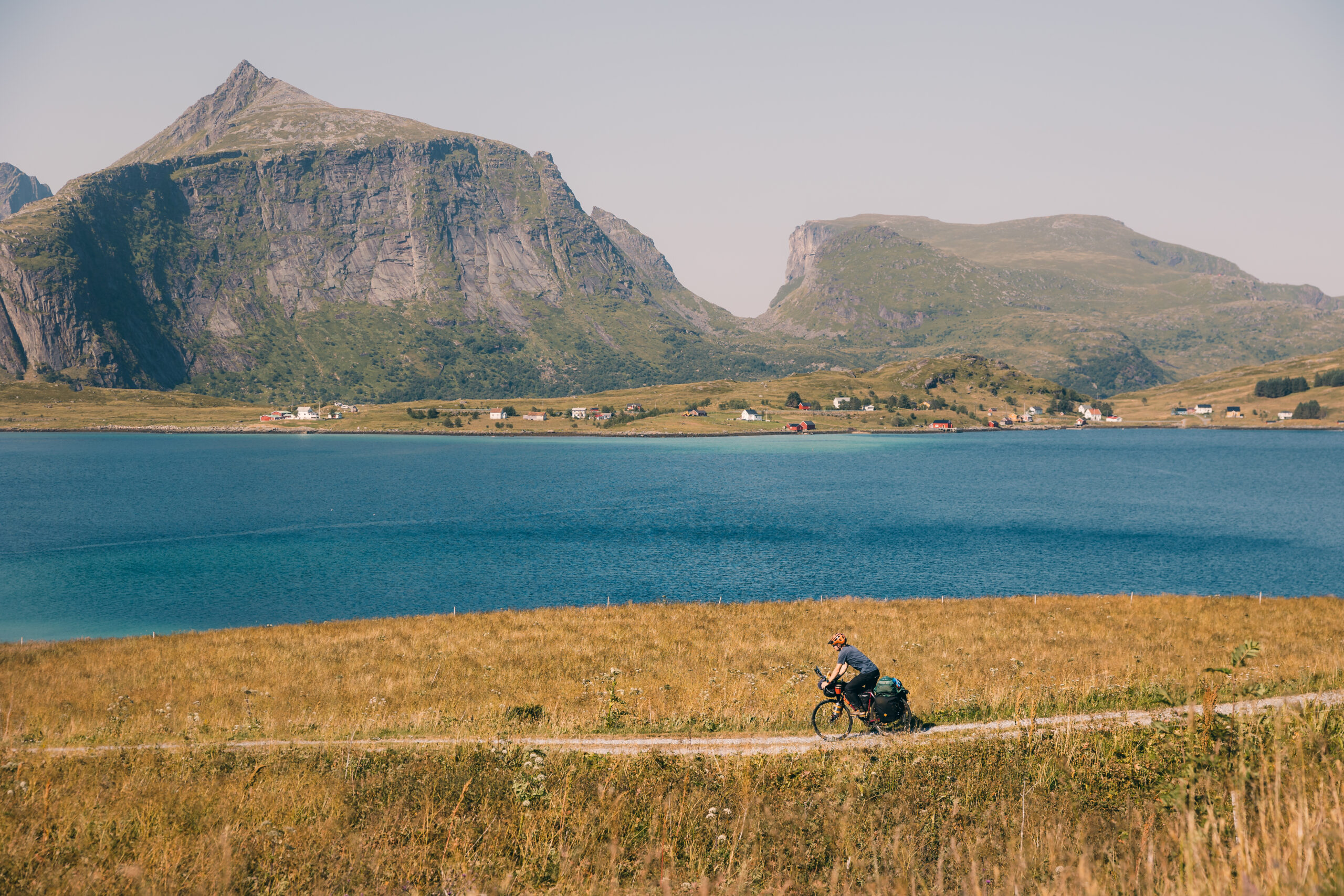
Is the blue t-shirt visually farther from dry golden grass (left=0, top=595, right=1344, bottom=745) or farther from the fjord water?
the fjord water

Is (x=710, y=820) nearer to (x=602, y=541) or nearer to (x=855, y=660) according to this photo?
(x=855, y=660)

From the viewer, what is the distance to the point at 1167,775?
1177 cm

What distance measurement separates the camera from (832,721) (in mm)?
19547

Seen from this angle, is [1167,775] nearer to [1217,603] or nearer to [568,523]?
[1217,603]

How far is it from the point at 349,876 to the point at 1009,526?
4540 inches

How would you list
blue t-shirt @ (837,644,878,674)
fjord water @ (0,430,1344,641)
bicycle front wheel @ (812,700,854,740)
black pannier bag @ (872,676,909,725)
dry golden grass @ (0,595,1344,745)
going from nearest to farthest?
→ bicycle front wheel @ (812,700,854,740) → black pannier bag @ (872,676,909,725) → blue t-shirt @ (837,644,878,674) → dry golden grass @ (0,595,1344,745) → fjord water @ (0,430,1344,641)

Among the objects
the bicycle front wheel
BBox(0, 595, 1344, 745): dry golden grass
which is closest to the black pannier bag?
the bicycle front wheel

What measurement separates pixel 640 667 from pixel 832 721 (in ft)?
47.1

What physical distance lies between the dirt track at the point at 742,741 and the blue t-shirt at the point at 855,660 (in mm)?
1689

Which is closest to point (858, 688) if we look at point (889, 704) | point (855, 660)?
point (855, 660)

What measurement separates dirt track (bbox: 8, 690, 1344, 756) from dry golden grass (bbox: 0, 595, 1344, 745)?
765 millimetres

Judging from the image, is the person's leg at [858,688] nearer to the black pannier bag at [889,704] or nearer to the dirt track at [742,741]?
the black pannier bag at [889,704]

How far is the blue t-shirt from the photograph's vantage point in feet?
63.3

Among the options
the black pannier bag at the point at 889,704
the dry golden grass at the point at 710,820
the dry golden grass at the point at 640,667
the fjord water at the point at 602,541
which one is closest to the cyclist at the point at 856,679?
the black pannier bag at the point at 889,704
